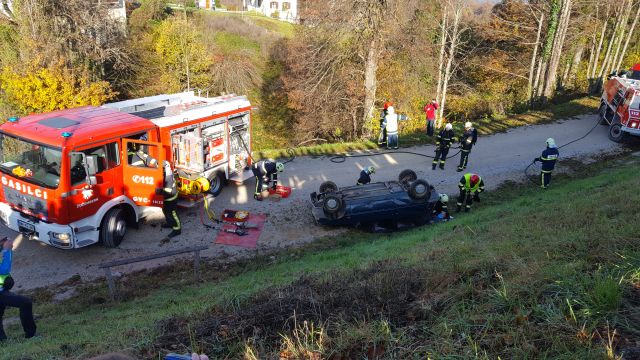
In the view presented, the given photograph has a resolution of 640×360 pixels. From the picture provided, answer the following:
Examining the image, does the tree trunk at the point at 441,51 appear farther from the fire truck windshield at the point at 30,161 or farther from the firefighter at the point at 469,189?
the fire truck windshield at the point at 30,161

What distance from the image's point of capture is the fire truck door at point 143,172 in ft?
34.4

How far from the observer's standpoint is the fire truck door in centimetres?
1048

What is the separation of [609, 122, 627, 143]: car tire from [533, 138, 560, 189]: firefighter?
556 cm

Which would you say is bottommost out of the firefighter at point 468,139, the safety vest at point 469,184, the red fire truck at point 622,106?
the safety vest at point 469,184

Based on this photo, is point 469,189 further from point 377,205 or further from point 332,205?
point 332,205

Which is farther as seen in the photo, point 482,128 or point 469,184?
point 482,128

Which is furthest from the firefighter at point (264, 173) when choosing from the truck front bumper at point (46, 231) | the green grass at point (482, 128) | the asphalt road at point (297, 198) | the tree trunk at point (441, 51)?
the tree trunk at point (441, 51)

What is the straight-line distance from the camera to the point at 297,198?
43.6ft

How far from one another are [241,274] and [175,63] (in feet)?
96.0

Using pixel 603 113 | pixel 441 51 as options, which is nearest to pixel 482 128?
pixel 603 113

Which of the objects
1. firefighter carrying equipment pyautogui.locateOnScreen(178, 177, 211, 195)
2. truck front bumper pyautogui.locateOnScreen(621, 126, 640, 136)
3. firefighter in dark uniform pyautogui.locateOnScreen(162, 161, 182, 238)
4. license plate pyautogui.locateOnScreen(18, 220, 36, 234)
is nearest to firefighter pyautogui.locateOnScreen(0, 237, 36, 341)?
license plate pyautogui.locateOnScreen(18, 220, 36, 234)

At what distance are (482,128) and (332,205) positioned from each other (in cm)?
1139

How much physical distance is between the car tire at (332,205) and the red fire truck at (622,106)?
38.3 feet

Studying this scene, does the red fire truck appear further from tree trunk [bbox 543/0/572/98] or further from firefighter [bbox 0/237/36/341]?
firefighter [bbox 0/237/36/341]
